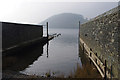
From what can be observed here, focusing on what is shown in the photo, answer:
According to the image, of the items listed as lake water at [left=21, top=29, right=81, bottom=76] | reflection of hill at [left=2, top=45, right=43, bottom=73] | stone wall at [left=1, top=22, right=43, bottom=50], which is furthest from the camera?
stone wall at [left=1, top=22, right=43, bottom=50]

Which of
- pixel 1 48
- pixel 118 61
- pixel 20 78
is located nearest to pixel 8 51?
pixel 1 48

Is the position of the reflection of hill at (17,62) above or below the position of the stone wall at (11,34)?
below

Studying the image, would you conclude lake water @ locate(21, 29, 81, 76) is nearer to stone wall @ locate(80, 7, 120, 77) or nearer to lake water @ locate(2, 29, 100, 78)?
lake water @ locate(2, 29, 100, 78)

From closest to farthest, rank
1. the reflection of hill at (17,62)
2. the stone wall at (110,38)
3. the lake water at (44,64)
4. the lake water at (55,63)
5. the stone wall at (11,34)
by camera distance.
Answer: the stone wall at (110,38), the lake water at (44,64), the lake water at (55,63), the reflection of hill at (17,62), the stone wall at (11,34)

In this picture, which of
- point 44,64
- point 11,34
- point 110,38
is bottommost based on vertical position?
point 44,64

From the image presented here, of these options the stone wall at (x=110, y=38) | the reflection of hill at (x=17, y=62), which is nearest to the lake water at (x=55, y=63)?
the reflection of hill at (x=17, y=62)

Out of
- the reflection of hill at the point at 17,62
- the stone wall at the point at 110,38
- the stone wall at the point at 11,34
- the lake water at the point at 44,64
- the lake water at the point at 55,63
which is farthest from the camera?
the stone wall at the point at 11,34

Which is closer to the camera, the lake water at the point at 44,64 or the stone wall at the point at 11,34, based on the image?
the lake water at the point at 44,64

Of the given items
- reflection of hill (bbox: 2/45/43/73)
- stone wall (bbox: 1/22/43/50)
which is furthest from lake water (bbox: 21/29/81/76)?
stone wall (bbox: 1/22/43/50)

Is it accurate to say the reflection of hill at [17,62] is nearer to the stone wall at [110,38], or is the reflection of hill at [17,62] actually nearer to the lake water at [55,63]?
the lake water at [55,63]

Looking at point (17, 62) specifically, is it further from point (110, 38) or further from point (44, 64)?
point (110, 38)

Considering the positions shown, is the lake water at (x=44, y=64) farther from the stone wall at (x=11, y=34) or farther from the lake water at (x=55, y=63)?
the stone wall at (x=11, y=34)

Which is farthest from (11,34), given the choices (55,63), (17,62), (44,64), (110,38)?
(110,38)

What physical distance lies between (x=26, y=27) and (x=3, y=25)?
661cm
